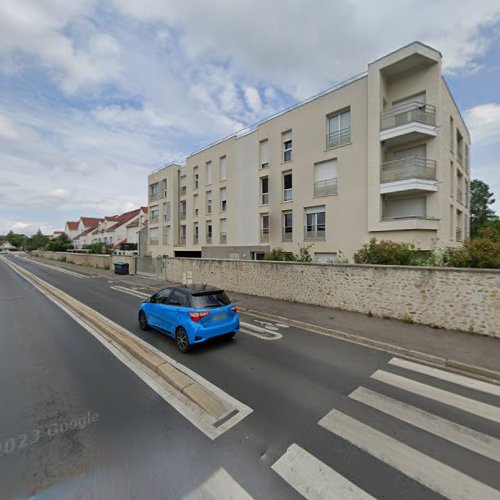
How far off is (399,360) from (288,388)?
9.37 feet

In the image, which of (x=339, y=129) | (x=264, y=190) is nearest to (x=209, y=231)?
(x=264, y=190)

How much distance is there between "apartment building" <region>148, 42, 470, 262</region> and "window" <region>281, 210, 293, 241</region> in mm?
73

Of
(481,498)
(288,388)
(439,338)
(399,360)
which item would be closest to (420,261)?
(439,338)

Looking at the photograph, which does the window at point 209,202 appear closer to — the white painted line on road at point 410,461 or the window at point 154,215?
the window at point 154,215

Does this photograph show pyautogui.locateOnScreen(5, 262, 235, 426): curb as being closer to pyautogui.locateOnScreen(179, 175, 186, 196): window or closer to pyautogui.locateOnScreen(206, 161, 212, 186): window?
pyautogui.locateOnScreen(206, 161, 212, 186): window

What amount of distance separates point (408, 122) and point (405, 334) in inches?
463

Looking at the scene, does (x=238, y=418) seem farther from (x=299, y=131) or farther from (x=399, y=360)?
(x=299, y=131)

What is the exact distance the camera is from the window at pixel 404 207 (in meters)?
14.6

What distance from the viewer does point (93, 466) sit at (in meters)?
2.72

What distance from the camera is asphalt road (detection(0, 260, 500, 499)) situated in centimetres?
254

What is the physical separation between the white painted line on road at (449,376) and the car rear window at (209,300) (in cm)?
391

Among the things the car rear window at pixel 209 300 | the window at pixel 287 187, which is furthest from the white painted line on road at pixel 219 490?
the window at pixel 287 187

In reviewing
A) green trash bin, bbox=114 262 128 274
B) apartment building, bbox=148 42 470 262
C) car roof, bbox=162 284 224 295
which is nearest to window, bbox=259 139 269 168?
apartment building, bbox=148 42 470 262

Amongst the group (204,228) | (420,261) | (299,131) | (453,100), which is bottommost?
(420,261)
